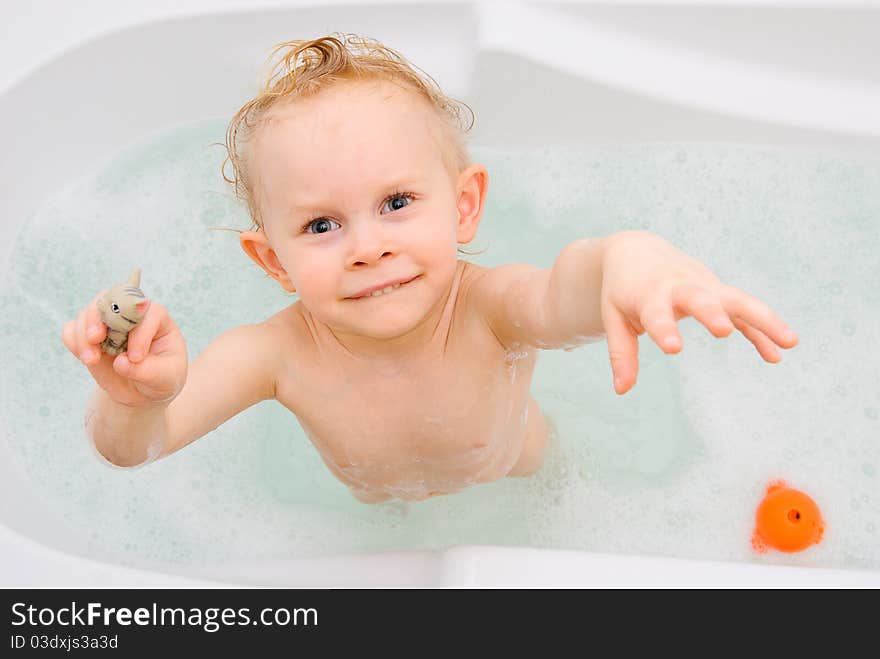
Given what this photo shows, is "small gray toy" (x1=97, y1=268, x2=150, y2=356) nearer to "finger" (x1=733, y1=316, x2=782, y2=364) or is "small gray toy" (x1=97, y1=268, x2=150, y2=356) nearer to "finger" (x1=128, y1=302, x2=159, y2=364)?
"finger" (x1=128, y1=302, x2=159, y2=364)

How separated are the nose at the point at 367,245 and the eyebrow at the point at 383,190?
30 millimetres

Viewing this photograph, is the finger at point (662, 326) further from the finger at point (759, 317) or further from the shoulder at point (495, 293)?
the shoulder at point (495, 293)

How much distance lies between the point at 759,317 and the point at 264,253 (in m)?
0.46

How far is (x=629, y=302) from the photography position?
1.99 feet

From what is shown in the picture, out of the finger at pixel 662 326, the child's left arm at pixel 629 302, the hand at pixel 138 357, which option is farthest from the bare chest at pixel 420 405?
the finger at pixel 662 326

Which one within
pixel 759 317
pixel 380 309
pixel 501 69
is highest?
pixel 501 69

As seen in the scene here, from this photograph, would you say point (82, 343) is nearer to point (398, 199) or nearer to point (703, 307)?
point (398, 199)

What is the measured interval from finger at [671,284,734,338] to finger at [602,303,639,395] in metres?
0.04

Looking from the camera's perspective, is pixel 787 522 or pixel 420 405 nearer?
pixel 420 405

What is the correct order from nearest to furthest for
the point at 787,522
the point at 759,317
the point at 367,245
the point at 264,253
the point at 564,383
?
the point at 759,317, the point at 367,245, the point at 264,253, the point at 787,522, the point at 564,383

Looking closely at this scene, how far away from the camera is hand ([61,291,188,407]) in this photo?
0.61 m

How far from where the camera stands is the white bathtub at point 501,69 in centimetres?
126

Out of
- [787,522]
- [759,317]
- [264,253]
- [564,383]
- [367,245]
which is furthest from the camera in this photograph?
[564,383]

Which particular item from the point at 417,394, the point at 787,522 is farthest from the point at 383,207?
the point at 787,522
